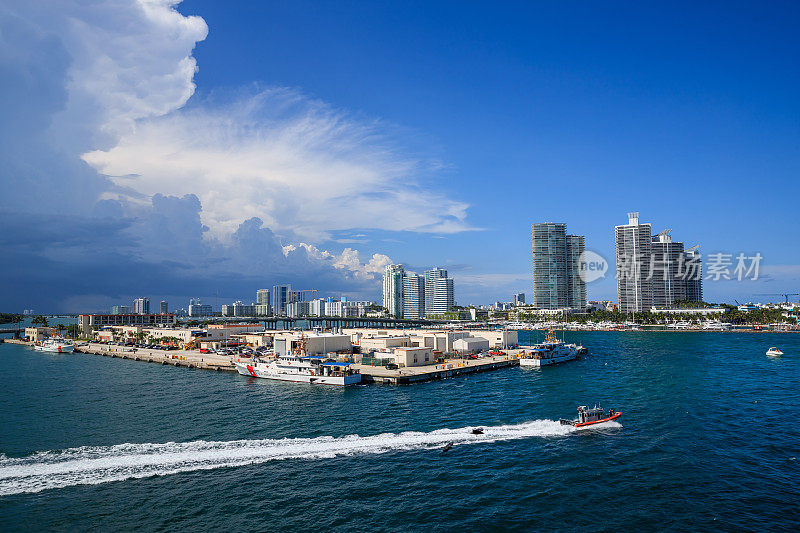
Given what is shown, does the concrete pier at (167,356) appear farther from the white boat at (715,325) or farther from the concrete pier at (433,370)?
the white boat at (715,325)

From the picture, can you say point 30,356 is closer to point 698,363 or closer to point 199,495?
point 199,495

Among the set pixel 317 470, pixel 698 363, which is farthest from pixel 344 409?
pixel 698 363

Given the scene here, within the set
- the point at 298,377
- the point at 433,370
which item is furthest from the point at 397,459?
the point at 433,370

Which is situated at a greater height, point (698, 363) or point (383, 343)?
point (383, 343)

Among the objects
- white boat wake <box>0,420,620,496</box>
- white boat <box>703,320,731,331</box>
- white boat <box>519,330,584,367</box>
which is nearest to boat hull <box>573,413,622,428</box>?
white boat wake <box>0,420,620,496</box>

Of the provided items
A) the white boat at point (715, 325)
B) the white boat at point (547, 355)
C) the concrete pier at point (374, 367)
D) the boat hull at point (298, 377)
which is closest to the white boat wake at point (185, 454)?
the boat hull at point (298, 377)

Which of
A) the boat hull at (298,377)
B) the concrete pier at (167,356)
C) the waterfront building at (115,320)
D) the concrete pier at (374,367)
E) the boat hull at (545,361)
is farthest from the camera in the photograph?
the waterfront building at (115,320)
